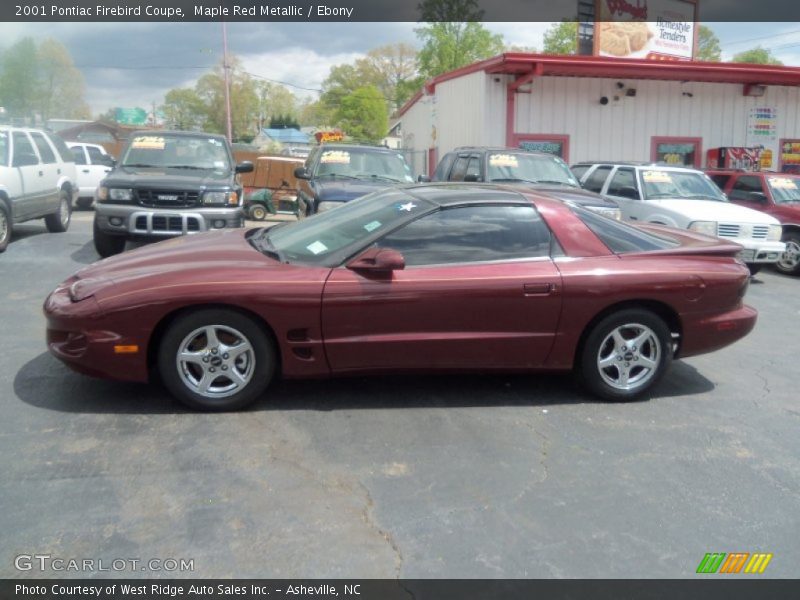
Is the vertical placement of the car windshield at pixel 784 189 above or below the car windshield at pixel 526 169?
below

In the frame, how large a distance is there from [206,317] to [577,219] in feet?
8.62

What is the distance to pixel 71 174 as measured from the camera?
13.0 metres

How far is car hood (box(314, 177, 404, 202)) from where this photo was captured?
8945 mm

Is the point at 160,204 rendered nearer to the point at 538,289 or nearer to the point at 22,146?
the point at 22,146

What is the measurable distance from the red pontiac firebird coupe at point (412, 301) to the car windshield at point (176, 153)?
199 inches

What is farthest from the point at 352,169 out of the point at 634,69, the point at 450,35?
the point at 450,35

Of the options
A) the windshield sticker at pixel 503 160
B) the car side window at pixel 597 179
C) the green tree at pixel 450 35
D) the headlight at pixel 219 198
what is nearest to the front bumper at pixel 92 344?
the headlight at pixel 219 198

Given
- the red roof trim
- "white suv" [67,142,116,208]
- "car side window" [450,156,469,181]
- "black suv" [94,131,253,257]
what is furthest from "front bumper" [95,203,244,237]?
"white suv" [67,142,116,208]

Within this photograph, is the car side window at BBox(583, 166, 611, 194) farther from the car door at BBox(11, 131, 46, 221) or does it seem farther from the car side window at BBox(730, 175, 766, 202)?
the car door at BBox(11, 131, 46, 221)

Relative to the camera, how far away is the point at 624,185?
1105 centimetres

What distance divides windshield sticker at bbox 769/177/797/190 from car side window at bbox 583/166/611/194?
2.63m

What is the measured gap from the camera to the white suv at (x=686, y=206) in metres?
9.64

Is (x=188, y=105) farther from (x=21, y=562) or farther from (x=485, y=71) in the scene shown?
(x=21, y=562)

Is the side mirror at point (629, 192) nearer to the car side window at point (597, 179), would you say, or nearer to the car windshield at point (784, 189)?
the car side window at point (597, 179)
